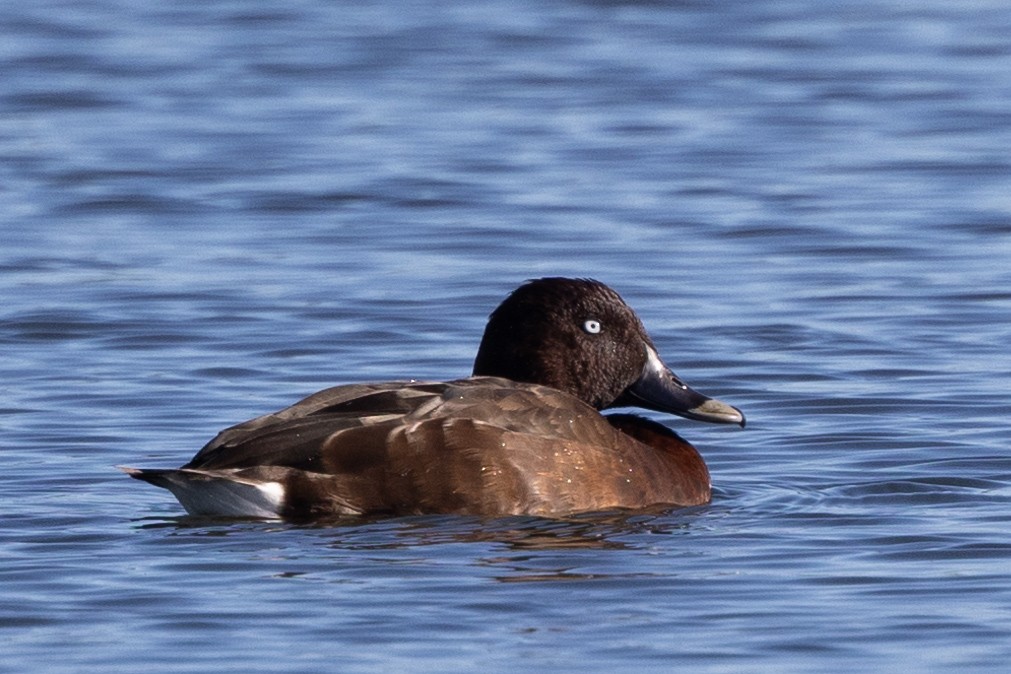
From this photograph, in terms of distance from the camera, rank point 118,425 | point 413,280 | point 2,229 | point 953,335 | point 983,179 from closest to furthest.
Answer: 1. point 118,425
2. point 953,335
3. point 413,280
4. point 2,229
5. point 983,179

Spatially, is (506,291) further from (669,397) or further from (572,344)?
(572,344)

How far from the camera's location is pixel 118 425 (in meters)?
9.56

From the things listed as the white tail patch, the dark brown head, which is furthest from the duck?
the dark brown head

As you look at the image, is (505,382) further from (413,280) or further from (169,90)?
(169,90)

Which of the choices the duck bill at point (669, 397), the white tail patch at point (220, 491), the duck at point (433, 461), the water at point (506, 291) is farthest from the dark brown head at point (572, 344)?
the white tail patch at point (220, 491)

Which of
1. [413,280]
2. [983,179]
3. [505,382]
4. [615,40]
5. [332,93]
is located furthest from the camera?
[615,40]

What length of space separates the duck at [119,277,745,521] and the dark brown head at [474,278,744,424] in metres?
0.26

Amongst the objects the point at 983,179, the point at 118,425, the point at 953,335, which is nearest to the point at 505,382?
the point at 118,425

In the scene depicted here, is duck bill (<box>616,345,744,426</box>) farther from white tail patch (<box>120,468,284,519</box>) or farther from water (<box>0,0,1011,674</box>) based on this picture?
white tail patch (<box>120,468,284,519</box>)

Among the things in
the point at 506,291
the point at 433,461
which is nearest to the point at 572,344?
the point at 433,461

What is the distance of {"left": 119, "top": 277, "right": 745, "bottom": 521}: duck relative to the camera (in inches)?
304

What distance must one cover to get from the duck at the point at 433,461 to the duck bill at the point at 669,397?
0.35 metres

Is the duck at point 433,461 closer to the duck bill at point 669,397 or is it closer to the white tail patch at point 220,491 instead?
the white tail patch at point 220,491

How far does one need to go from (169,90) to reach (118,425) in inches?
351
